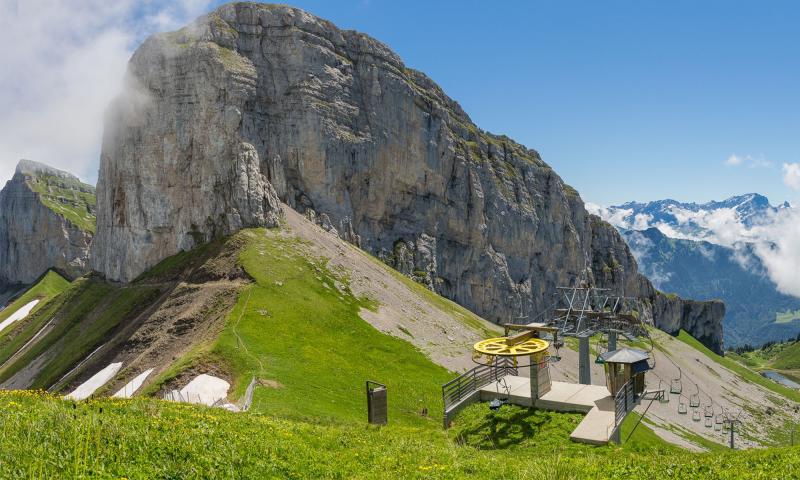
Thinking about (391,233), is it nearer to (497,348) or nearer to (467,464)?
(497,348)

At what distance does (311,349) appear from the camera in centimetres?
5869

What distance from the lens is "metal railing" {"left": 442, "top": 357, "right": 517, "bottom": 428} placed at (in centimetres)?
3262

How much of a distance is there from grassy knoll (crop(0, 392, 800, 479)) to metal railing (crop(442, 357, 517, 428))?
36.8 ft

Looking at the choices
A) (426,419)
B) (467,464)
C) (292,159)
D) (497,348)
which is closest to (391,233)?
(292,159)

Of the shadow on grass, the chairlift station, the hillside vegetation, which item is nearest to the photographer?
the hillside vegetation

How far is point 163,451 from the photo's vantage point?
44.3 feet

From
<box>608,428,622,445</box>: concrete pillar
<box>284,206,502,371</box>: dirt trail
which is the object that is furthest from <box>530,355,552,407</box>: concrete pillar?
→ <box>284,206,502,371</box>: dirt trail

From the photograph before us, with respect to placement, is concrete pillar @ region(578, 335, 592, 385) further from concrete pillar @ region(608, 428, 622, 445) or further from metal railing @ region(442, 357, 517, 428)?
concrete pillar @ region(608, 428, 622, 445)

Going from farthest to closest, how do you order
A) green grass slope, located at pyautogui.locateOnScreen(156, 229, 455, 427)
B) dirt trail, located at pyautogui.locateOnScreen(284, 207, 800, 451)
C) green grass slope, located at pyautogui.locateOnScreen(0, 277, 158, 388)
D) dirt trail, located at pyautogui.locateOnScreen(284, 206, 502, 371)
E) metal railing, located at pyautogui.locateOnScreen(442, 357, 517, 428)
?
green grass slope, located at pyautogui.locateOnScreen(0, 277, 158, 388)
dirt trail, located at pyautogui.locateOnScreen(284, 207, 800, 451)
dirt trail, located at pyautogui.locateOnScreen(284, 206, 502, 371)
green grass slope, located at pyautogui.locateOnScreen(156, 229, 455, 427)
metal railing, located at pyautogui.locateOnScreen(442, 357, 517, 428)

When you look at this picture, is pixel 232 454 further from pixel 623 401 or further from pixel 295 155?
pixel 295 155

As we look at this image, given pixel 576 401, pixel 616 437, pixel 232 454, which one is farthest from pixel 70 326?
pixel 616 437

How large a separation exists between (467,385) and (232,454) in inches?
855

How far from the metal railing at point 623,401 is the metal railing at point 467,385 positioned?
23.1 feet

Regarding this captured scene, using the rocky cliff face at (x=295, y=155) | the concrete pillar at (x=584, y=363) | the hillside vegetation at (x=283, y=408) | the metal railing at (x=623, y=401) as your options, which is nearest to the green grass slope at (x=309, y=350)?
the hillside vegetation at (x=283, y=408)
